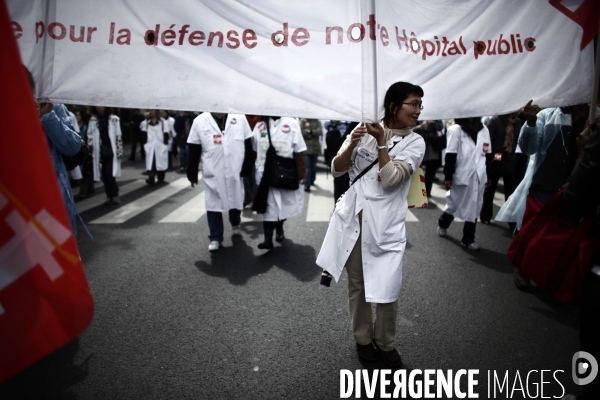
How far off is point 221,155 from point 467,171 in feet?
10.4

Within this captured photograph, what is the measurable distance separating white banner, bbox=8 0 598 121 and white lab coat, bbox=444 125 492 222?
3.17 m

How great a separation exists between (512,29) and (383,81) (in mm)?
783

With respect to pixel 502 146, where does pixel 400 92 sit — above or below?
above

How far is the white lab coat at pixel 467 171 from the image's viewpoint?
553 centimetres

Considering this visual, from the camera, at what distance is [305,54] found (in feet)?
7.49

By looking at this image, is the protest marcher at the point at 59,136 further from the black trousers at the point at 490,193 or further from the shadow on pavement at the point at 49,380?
the black trousers at the point at 490,193

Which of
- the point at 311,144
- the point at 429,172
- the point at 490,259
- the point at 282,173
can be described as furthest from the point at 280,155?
the point at 311,144

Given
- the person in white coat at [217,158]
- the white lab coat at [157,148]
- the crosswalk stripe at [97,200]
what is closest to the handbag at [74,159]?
the person in white coat at [217,158]

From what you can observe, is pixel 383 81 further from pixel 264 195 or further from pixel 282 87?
pixel 264 195

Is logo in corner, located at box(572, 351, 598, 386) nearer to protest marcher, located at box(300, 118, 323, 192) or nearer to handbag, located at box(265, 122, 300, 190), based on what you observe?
handbag, located at box(265, 122, 300, 190)

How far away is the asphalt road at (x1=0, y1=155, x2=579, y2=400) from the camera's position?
281cm

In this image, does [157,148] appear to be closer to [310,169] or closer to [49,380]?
[310,169]

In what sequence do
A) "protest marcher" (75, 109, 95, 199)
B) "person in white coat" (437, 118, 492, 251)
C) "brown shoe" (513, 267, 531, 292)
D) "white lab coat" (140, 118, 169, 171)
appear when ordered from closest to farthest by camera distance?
"brown shoe" (513, 267, 531, 292) < "person in white coat" (437, 118, 492, 251) < "protest marcher" (75, 109, 95, 199) < "white lab coat" (140, 118, 169, 171)

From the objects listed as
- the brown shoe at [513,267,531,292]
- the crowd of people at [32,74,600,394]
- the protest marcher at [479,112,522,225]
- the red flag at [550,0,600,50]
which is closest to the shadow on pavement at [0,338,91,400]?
the crowd of people at [32,74,600,394]
